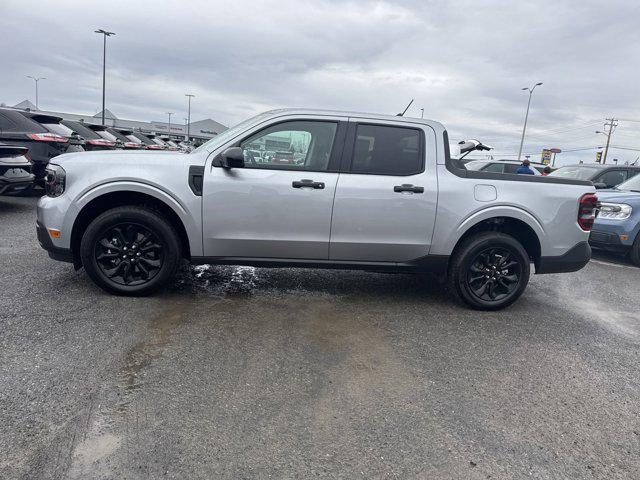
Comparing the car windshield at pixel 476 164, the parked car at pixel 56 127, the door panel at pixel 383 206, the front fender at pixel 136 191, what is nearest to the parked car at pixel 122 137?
the parked car at pixel 56 127

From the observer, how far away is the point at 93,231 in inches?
166

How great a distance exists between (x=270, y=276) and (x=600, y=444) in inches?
143

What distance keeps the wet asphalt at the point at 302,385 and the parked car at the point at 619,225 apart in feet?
9.93

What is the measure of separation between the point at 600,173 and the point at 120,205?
9.65 m

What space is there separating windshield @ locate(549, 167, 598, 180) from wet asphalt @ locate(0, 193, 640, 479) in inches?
232

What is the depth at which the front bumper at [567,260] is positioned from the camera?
475 centimetres

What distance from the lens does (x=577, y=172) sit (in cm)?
1035

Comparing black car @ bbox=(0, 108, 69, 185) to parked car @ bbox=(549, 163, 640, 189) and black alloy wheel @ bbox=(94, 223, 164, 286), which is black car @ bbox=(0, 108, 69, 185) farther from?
parked car @ bbox=(549, 163, 640, 189)

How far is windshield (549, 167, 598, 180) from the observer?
1002 cm

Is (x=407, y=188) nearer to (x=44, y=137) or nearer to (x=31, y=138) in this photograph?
(x=44, y=137)

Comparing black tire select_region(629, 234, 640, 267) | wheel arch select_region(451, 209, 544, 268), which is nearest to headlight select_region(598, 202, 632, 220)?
black tire select_region(629, 234, 640, 267)

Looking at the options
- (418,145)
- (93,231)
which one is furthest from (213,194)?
(418,145)

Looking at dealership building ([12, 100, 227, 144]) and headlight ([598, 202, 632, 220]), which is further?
dealership building ([12, 100, 227, 144])

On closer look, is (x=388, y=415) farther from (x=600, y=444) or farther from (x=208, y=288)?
(x=208, y=288)
